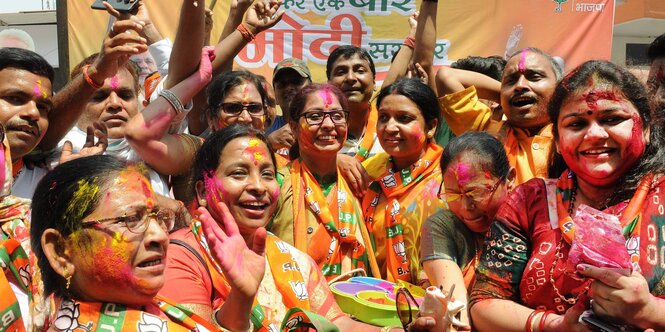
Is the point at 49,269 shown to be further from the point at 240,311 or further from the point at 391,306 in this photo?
the point at 391,306

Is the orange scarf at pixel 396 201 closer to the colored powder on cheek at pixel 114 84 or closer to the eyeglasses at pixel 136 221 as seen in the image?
the colored powder on cheek at pixel 114 84

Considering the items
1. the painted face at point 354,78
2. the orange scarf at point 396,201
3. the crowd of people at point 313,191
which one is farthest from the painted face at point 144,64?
the orange scarf at point 396,201


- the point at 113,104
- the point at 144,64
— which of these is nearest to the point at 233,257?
the point at 113,104

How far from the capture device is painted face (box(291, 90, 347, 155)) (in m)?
3.75

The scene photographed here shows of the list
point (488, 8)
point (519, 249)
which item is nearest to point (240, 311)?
point (519, 249)

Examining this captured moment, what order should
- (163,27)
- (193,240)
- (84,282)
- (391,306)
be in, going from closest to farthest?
(84,282)
(193,240)
(391,306)
(163,27)

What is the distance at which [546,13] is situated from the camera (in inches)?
256

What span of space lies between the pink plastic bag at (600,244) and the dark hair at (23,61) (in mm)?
2503

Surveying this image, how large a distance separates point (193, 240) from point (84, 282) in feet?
1.99

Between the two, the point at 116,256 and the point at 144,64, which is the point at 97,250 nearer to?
the point at 116,256

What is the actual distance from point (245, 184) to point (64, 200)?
890 mm

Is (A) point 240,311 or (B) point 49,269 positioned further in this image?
(A) point 240,311

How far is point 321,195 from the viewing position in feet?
12.1

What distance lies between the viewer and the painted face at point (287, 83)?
465cm
